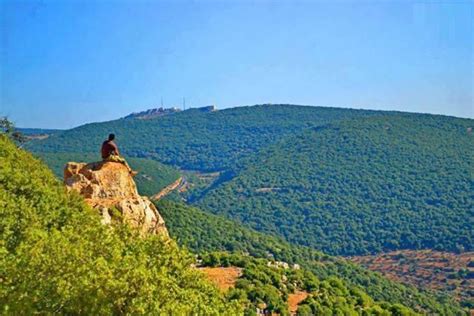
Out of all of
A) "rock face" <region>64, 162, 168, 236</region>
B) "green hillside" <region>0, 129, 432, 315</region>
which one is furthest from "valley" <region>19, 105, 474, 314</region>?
"green hillside" <region>0, 129, 432, 315</region>

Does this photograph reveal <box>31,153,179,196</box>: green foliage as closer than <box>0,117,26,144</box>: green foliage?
No

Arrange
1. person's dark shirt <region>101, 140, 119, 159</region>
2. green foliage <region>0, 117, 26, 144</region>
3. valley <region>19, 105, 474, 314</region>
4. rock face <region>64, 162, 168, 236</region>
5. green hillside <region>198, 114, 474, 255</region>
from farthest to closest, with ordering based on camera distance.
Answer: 1. green hillside <region>198, 114, 474, 255</region>
2. valley <region>19, 105, 474, 314</region>
3. green foliage <region>0, 117, 26, 144</region>
4. person's dark shirt <region>101, 140, 119, 159</region>
5. rock face <region>64, 162, 168, 236</region>

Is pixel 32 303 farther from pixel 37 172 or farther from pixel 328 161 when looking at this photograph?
pixel 328 161

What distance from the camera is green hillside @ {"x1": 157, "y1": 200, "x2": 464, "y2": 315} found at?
6228 cm

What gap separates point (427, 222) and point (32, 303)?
115470mm

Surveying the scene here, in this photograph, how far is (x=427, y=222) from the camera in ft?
392

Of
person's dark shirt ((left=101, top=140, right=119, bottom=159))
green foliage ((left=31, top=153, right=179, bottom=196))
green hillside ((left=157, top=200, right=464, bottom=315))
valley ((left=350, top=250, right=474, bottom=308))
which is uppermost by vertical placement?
person's dark shirt ((left=101, top=140, right=119, bottom=159))

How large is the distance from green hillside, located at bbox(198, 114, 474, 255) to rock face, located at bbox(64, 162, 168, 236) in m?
86.1

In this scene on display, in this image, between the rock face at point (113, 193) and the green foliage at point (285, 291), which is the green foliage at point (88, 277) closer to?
the rock face at point (113, 193)

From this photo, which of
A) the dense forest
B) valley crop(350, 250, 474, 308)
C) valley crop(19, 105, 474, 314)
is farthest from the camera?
the dense forest

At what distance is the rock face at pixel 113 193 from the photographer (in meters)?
28.1

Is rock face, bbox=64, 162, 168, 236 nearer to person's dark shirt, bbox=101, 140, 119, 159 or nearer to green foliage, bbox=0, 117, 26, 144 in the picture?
person's dark shirt, bbox=101, 140, 119, 159

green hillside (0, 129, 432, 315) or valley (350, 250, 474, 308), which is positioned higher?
green hillside (0, 129, 432, 315)

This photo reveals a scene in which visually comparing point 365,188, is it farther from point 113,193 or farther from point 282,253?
point 113,193
